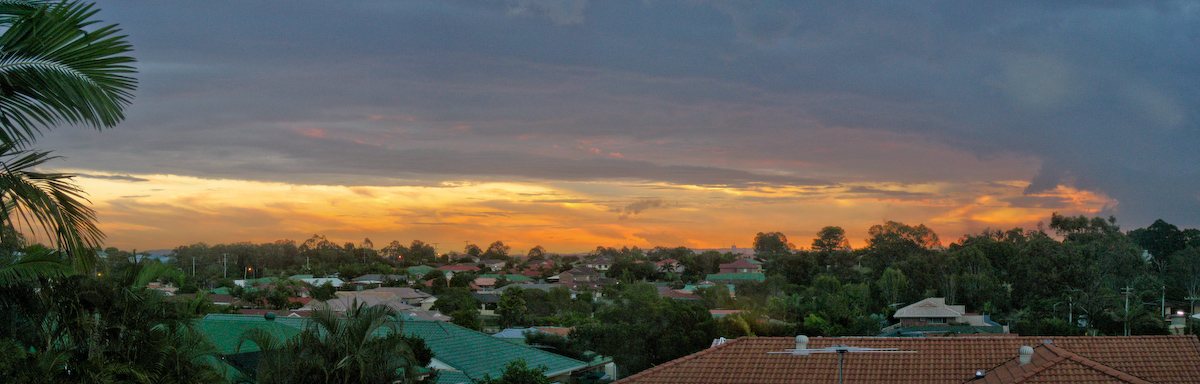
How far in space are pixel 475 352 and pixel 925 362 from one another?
12664mm

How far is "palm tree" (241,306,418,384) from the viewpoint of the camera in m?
11.2

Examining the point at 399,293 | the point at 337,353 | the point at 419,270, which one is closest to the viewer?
the point at 337,353

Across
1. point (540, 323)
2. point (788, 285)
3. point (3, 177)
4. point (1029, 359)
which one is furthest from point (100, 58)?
point (788, 285)

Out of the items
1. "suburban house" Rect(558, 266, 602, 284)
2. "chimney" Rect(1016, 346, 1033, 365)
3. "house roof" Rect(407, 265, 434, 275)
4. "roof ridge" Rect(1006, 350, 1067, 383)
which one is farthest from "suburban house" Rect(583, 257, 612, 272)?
"roof ridge" Rect(1006, 350, 1067, 383)

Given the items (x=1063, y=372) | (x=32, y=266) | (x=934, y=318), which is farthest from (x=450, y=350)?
(x=934, y=318)

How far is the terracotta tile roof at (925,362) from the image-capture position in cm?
1404

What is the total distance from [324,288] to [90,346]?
54507 mm

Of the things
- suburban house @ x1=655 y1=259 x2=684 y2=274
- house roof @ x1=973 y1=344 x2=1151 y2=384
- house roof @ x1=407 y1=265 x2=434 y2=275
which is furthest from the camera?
suburban house @ x1=655 y1=259 x2=684 y2=274

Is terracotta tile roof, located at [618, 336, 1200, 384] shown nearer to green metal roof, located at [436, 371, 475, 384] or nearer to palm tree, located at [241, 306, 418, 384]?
Result: palm tree, located at [241, 306, 418, 384]

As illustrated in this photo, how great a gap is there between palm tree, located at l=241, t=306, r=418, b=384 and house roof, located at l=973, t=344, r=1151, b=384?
30.8 ft

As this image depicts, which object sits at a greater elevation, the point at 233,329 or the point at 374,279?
the point at 233,329

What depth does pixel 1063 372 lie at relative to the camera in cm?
1195

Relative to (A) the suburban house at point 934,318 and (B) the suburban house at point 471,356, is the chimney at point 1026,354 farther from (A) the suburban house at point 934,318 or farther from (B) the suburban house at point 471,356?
(A) the suburban house at point 934,318

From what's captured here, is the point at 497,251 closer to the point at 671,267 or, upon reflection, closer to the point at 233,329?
the point at 671,267
